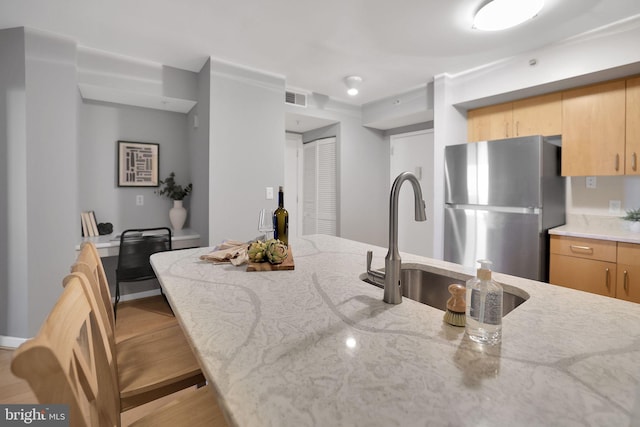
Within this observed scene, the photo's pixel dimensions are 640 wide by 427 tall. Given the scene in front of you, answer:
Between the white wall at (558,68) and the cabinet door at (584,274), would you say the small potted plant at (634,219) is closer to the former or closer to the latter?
the cabinet door at (584,274)

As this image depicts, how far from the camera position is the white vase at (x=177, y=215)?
350 cm

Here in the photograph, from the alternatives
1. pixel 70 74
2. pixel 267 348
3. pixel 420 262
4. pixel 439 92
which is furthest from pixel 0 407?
pixel 439 92

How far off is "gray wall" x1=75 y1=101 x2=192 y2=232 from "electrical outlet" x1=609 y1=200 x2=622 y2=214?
4.23m

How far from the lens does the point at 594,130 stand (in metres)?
2.55

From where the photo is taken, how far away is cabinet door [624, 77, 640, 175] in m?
2.35

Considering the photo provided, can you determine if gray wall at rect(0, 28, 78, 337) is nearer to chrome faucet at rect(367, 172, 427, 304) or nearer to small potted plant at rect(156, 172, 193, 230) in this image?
small potted plant at rect(156, 172, 193, 230)

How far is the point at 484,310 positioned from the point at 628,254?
234cm

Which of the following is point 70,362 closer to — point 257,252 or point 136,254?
point 257,252

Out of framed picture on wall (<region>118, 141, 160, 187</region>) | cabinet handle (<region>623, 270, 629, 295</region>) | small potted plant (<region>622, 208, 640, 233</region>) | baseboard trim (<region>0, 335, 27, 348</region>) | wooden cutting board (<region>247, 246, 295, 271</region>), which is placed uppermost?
framed picture on wall (<region>118, 141, 160, 187</region>)

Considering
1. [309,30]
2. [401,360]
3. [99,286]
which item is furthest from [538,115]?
[99,286]

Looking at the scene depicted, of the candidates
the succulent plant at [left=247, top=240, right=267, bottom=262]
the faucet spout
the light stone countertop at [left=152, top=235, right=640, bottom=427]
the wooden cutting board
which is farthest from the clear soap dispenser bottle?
the succulent plant at [left=247, top=240, right=267, bottom=262]

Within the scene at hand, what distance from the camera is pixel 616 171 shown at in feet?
8.04

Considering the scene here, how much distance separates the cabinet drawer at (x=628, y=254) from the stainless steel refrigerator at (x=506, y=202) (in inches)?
18.0

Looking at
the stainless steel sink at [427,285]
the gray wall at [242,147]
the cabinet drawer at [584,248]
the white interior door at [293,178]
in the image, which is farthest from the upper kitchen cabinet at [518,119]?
the white interior door at [293,178]
